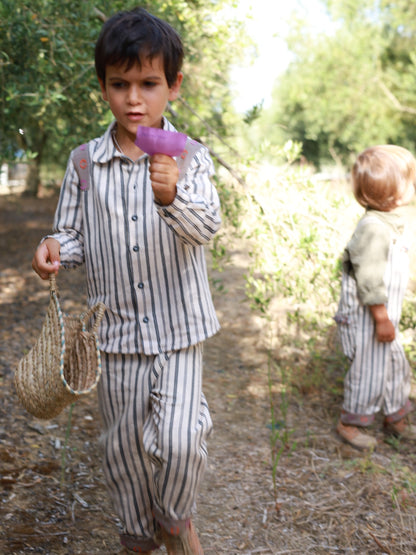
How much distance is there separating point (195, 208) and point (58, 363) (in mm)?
591

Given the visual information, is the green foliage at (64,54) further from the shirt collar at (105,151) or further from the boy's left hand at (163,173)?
the boy's left hand at (163,173)

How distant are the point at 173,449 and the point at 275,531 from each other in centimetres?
99

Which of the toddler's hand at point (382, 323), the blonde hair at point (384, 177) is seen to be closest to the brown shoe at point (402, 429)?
the toddler's hand at point (382, 323)

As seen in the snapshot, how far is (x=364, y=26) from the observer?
16688 millimetres

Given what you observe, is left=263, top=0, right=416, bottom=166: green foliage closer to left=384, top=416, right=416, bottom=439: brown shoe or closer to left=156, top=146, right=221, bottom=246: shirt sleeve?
left=384, top=416, right=416, bottom=439: brown shoe

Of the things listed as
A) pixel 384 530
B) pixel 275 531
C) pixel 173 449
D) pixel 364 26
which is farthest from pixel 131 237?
pixel 364 26

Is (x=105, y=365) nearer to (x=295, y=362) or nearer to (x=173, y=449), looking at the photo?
(x=173, y=449)

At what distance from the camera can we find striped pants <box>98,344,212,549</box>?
6.30 ft

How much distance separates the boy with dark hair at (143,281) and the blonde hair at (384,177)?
1.41 m

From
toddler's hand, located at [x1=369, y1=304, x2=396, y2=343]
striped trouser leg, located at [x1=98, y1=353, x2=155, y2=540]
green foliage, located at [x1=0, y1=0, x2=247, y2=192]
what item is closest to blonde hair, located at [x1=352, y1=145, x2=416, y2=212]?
toddler's hand, located at [x1=369, y1=304, x2=396, y2=343]

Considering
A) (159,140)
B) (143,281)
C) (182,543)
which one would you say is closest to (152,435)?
(182,543)

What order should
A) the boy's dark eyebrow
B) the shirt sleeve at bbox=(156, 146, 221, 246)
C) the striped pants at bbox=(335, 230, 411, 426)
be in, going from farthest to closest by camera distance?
the striped pants at bbox=(335, 230, 411, 426) → the boy's dark eyebrow → the shirt sleeve at bbox=(156, 146, 221, 246)

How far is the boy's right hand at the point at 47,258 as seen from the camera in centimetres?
195

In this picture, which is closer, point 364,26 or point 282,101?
point 364,26
